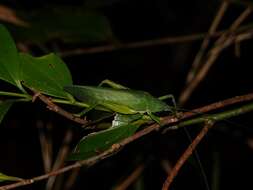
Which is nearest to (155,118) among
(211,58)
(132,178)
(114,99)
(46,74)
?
(114,99)

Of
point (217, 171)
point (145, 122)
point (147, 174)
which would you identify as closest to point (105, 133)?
point (145, 122)

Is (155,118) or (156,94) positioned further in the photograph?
(156,94)

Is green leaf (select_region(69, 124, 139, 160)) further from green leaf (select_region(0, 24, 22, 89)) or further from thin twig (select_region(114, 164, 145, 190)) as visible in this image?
thin twig (select_region(114, 164, 145, 190))

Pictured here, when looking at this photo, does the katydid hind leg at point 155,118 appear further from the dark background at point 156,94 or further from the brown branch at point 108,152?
the dark background at point 156,94

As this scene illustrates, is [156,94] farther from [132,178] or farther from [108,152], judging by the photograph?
[108,152]

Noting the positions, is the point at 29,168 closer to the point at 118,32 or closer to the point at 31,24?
the point at 31,24

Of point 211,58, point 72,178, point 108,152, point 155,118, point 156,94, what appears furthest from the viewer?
point 156,94
